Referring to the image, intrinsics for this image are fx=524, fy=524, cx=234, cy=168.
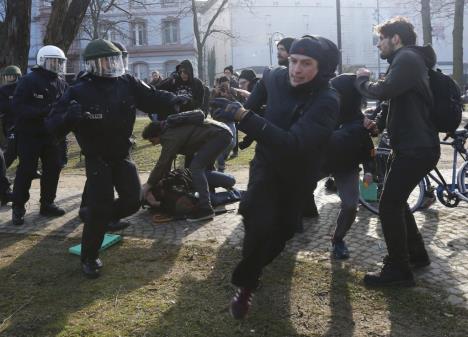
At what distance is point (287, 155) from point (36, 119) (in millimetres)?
3733

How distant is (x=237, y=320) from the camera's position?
11.7 ft

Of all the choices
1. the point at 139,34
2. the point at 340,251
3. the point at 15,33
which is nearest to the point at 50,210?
the point at 340,251

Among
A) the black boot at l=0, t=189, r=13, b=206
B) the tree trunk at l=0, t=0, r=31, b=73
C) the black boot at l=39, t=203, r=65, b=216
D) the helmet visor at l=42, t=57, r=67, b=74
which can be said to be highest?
the tree trunk at l=0, t=0, r=31, b=73

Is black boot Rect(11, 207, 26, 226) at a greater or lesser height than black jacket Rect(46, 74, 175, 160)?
lesser

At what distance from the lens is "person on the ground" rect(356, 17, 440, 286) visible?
371cm

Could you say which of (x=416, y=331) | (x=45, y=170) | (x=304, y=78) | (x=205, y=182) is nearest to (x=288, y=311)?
(x=416, y=331)

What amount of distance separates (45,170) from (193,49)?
41557mm

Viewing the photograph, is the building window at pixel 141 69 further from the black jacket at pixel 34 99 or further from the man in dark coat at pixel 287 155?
the man in dark coat at pixel 287 155

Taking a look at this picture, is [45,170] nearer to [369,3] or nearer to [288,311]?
[288,311]

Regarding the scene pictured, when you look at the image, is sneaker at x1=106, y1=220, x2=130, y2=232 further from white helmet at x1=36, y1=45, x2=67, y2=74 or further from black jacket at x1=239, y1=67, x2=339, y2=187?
black jacket at x1=239, y1=67, x2=339, y2=187

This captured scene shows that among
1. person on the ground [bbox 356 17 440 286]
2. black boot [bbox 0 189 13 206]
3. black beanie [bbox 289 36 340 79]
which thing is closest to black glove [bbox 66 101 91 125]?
black beanie [bbox 289 36 340 79]

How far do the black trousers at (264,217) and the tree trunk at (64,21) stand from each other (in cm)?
869

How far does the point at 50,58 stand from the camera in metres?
5.91

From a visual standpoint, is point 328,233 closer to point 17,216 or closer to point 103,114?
point 103,114
